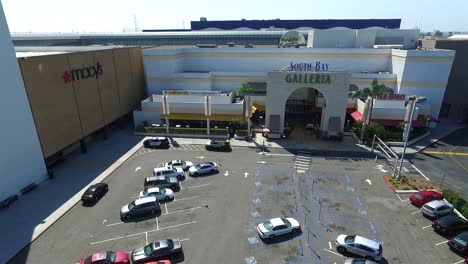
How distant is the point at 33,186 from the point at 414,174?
5146 cm

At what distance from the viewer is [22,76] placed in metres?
33.4

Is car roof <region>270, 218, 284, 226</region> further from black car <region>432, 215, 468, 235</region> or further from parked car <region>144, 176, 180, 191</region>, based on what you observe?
black car <region>432, 215, 468, 235</region>

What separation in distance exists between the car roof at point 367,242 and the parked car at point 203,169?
811 inches

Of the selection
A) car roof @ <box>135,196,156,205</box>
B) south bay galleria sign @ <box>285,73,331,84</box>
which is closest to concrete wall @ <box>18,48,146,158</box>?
car roof @ <box>135,196,156,205</box>

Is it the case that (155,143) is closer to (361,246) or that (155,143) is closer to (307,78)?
(307,78)

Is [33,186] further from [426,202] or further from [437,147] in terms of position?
[437,147]

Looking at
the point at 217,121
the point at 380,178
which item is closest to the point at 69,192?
the point at 217,121

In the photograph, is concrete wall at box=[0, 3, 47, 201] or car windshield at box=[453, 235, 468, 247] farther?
concrete wall at box=[0, 3, 47, 201]

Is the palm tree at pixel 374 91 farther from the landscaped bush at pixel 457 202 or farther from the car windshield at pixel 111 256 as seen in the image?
the car windshield at pixel 111 256

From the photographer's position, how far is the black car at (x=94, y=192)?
3256 cm

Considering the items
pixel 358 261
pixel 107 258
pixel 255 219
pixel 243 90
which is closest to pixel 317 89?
pixel 243 90

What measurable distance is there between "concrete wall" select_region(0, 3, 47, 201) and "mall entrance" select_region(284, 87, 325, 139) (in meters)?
39.9

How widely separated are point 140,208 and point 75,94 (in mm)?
23585

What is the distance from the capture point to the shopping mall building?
50375 mm
